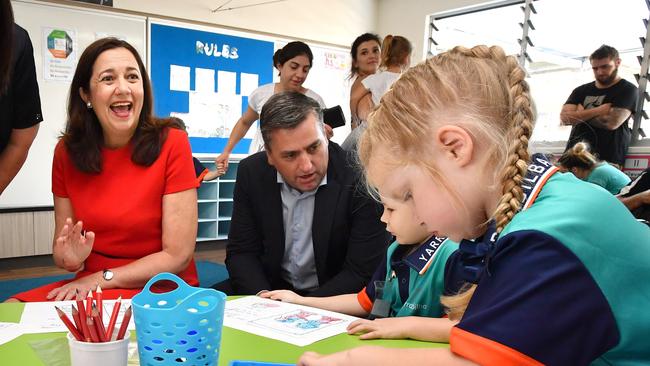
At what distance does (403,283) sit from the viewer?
139 cm

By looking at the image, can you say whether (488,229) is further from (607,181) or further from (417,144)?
(607,181)

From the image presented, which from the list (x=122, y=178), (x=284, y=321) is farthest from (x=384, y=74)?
(x=284, y=321)

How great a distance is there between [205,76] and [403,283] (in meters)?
4.61

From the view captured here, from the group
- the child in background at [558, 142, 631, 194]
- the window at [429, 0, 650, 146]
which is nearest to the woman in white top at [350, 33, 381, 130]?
the window at [429, 0, 650, 146]

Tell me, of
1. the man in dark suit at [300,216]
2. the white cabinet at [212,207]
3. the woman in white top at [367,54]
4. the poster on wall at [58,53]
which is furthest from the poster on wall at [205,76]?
the man in dark suit at [300,216]

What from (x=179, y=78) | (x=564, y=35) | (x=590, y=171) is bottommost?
(x=590, y=171)

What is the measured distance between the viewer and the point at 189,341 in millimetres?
710

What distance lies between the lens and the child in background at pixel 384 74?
3.42 meters

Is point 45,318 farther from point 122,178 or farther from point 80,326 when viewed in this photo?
point 122,178

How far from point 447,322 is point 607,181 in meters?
2.94

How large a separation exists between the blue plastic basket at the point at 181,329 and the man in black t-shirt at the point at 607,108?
14.8 feet

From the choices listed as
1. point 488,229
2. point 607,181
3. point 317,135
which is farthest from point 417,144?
point 607,181

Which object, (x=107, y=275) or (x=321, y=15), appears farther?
(x=321, y=15)

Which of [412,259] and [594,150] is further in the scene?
[594,150]
